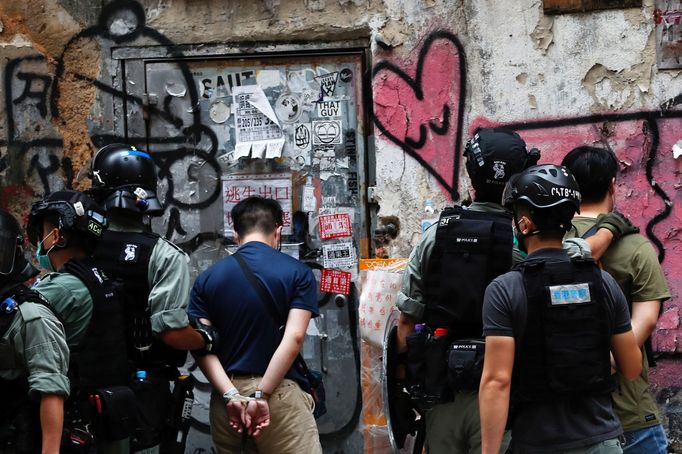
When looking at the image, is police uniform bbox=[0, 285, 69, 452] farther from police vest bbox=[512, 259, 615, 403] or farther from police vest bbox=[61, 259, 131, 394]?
police vest bbox=[512, 259, 615, 403]

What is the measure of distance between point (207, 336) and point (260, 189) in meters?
1.87

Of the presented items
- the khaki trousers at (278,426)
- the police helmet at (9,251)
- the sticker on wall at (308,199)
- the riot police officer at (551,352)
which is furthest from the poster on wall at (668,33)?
the police helmet at (9,251)

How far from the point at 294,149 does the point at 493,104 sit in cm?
132

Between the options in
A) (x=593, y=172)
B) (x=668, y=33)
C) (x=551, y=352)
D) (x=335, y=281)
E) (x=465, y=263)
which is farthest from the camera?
(x=335, y=281)

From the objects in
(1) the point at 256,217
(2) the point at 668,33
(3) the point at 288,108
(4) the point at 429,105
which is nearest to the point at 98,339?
(1) the point at 256,217

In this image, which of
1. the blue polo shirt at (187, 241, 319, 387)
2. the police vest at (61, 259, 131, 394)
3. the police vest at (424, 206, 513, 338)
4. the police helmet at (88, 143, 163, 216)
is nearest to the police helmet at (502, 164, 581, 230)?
the police vest at (424, 206, 513, 338)

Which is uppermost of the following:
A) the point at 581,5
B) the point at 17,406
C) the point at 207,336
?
the point at 581,5

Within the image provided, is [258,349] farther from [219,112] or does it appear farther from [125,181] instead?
[219,112]

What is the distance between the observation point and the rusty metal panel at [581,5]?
5668 mm

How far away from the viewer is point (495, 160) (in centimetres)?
385

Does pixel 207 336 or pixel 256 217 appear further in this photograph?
pixel 256 217

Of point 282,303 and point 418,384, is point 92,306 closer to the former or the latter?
point 282,303

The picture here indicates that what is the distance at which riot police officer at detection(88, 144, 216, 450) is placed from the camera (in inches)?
164

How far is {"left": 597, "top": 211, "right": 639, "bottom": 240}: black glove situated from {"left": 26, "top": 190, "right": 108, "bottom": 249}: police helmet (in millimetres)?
2177
